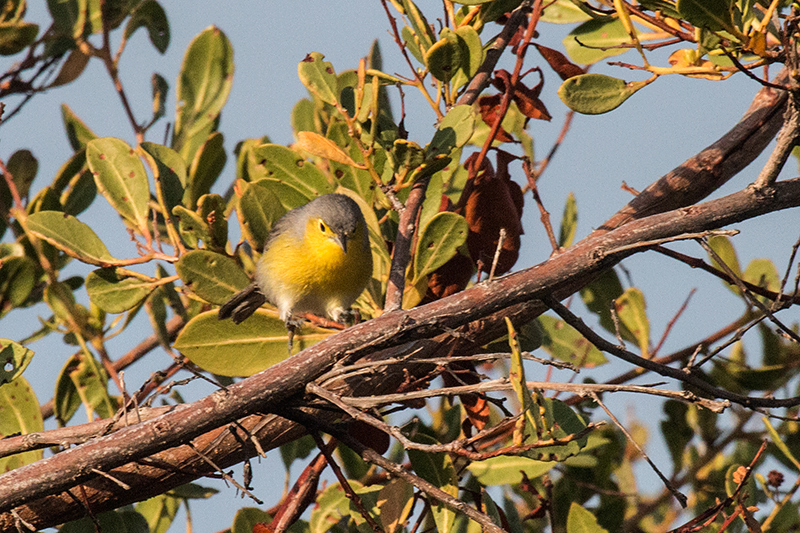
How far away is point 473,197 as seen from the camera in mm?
3723

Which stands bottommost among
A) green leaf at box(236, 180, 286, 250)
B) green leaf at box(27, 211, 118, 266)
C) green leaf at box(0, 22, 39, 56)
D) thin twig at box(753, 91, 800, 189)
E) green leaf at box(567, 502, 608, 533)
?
green leaf at box(567, 502, 608, 533)

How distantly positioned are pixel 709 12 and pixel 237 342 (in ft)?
7.73

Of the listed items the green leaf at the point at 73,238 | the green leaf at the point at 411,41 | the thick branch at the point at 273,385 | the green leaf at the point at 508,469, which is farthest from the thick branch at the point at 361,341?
the green leaf at the point at 73,238

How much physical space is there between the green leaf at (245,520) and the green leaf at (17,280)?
1644 mm

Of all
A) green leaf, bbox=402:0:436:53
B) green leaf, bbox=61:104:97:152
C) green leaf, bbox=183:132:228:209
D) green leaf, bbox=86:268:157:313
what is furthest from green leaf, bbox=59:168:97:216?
green leaf, bbox=402:0:436:53

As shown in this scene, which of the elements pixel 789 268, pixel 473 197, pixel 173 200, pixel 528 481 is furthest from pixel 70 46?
pixel 789 268

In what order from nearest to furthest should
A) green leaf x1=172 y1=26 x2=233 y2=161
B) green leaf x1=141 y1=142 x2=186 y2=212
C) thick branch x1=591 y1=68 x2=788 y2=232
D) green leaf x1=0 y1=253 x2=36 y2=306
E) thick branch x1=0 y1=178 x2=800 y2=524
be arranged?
thick branch x1=0 y1=178 x2=800 y2=524, thick branch x1=591 y1=68 x2=788 y2=232, green leaf x1=141 y1=142 x2=186 y2=212, green leaf x1=0 y1=253 x2=36 y2=306, green leaf x1=172 y1=26 x2=233 y2=161

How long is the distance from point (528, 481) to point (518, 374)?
166 centimetres

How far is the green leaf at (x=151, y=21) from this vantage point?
473 cm

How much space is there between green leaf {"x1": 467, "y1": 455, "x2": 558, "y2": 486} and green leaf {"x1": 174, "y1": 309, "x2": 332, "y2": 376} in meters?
1.01

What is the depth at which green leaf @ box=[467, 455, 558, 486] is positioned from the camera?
2.97 m

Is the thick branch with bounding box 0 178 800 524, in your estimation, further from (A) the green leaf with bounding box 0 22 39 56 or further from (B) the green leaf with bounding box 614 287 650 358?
(A) the green leaf with bounding box 0 22 39 56

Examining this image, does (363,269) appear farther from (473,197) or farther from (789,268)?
(789,268)

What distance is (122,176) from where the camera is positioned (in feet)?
12.5
